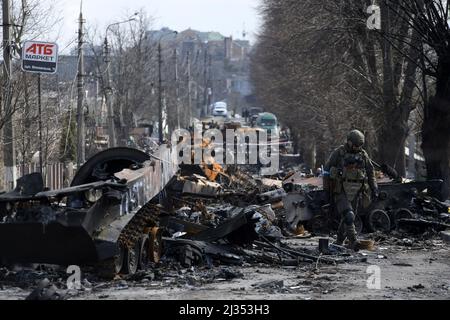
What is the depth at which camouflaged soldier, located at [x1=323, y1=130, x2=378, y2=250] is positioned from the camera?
1470cm

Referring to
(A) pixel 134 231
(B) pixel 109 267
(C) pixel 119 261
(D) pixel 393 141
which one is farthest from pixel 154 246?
(D) pixel 393 141

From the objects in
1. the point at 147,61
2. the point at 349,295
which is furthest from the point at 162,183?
the point at 147,61

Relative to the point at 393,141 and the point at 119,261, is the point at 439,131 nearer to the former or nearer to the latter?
the point at 393,141

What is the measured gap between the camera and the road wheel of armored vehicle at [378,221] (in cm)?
1694

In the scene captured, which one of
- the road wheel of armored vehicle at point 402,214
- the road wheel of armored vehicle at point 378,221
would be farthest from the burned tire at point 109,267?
the road wheel of armored vehicle at point 402,214

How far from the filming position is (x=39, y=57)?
1973 centimetres

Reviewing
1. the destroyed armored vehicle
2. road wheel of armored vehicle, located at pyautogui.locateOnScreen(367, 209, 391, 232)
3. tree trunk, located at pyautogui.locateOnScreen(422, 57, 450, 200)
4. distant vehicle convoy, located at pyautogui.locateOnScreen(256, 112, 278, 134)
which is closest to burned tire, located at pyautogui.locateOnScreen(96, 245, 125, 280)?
the destroyed armored vehicle

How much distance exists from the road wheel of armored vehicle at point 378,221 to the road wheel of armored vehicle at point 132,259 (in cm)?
662

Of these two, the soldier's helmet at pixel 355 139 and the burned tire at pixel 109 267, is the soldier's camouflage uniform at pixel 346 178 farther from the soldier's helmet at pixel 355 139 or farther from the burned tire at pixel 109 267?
the burned tire at pixel 109 267

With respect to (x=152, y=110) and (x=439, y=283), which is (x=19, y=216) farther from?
(x=152, y=110)

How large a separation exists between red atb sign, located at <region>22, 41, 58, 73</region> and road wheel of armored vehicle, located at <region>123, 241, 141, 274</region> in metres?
8.90

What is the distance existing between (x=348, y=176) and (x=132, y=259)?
15.6 ft

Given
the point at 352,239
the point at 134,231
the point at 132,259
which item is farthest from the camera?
the point at 352,239
